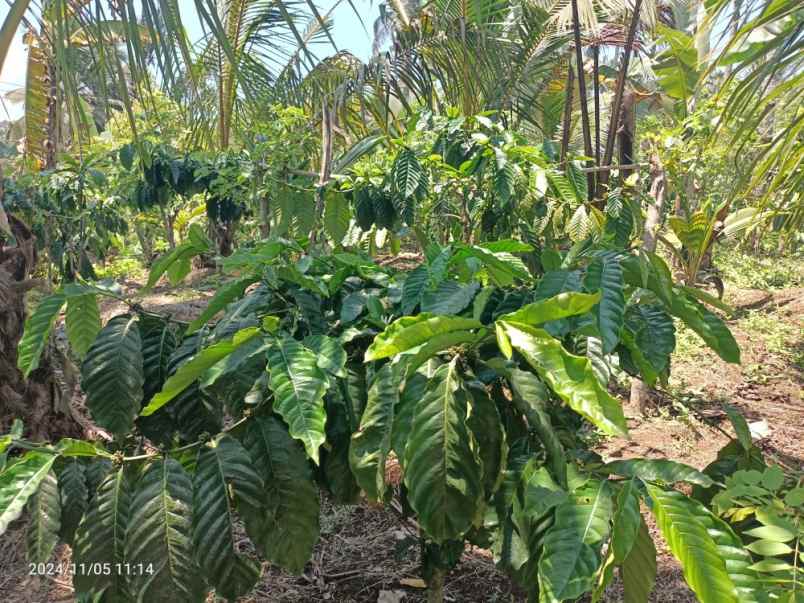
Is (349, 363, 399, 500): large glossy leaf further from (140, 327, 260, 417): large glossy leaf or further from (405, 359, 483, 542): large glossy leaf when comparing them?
(140, 327, 260, 417): large glossy leaf

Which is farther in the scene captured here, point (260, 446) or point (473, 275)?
point (473, 275)

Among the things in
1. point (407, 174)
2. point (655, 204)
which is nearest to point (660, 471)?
point (407, 174)

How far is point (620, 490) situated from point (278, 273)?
2.00ft

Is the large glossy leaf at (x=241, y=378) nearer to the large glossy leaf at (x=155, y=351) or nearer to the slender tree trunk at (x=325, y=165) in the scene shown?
the large glossy leaf at (x=155, y=351)

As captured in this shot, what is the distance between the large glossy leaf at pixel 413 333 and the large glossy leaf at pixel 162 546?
0.29 m

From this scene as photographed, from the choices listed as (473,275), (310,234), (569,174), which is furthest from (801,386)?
(473,275)

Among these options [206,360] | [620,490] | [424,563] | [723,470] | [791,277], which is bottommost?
[791,277]

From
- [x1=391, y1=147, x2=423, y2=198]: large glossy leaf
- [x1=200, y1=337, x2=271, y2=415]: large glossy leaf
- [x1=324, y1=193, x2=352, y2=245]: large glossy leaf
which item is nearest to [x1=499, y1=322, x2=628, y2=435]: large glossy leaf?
[x1=200, y1=337, x2=271, y2=415]: large glossy leaf

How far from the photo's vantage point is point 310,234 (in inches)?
92.5

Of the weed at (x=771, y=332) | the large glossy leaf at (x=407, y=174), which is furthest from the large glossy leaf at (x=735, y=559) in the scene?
the weed at (x=771, y=332)

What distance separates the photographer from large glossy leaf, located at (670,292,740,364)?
0.92m

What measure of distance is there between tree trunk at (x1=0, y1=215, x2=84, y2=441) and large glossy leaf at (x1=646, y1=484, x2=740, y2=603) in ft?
4.88

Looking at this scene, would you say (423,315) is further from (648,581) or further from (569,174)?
(569,174)

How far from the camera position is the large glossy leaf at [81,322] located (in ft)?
3.31
